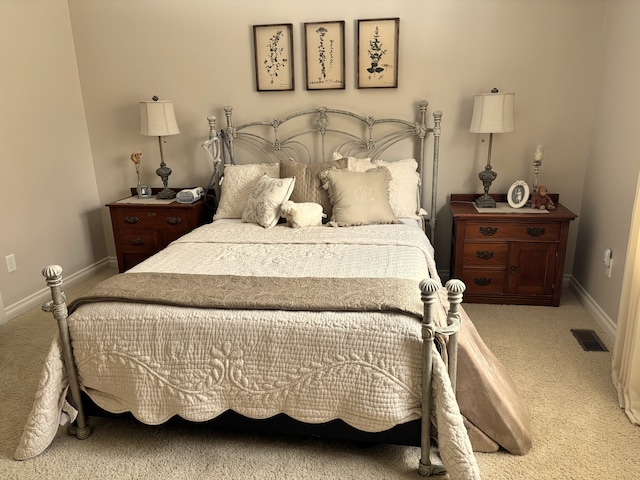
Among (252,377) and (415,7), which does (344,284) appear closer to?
(252,377)

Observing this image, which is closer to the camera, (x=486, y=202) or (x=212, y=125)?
(x=486, y=202)

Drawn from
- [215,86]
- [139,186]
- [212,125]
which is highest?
[215,86]

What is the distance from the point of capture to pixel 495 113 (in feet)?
10.2

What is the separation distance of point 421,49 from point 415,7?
275 millimetres

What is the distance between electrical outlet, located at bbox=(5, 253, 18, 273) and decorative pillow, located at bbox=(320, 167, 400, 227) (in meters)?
2.19

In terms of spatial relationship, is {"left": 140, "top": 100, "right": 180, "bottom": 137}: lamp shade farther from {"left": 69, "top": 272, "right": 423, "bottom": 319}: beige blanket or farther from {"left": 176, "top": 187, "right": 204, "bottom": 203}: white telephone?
{"left": 69, "top": 272, "right": 423, "bottom": 319}: beige blanket

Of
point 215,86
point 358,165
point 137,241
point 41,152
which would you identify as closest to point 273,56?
point 215,86

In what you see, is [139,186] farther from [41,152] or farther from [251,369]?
[251,369]

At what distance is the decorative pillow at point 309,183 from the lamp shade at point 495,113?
0.93 meters

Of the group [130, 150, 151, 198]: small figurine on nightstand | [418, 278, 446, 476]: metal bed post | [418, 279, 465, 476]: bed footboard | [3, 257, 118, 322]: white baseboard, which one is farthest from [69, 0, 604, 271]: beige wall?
[418, 278, 446, 476]: metal bed post

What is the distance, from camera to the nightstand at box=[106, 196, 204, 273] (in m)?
3.58

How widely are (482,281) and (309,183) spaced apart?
1.35 meters

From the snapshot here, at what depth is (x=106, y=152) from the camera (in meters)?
4.02

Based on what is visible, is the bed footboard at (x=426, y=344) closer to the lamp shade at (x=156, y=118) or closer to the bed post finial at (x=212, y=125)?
the lamp shade at (x=156, y=118)
